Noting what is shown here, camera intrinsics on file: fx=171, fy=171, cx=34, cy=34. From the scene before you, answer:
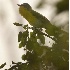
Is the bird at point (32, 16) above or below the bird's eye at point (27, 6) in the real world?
below

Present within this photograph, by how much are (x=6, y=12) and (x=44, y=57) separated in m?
0.22

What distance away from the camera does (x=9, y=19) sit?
0.64m

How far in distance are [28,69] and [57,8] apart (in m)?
0.24

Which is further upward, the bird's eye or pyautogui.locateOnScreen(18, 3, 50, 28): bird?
the bird's eye

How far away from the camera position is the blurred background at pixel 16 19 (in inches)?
23.7

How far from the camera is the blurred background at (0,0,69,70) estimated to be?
603 millimetres

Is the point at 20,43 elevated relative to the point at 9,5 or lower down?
lower down

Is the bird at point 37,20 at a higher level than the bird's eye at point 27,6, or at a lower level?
lower

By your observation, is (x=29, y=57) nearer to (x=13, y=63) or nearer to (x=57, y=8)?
(x=13, y=63)

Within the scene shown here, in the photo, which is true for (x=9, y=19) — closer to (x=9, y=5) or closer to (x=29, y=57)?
(x=9, y=5)

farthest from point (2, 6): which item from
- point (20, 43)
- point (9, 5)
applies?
point (20, 43)

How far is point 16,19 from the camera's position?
2.05 ft

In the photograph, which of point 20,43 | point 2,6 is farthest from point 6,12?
point 20,43

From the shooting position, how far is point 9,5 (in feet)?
2.13
